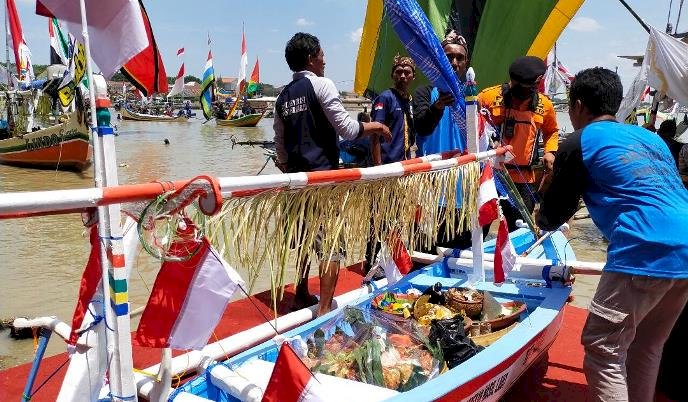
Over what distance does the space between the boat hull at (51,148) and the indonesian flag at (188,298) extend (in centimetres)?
Result: 1572

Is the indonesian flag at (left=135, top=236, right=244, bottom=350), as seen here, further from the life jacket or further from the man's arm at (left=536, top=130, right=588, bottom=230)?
the life jacket

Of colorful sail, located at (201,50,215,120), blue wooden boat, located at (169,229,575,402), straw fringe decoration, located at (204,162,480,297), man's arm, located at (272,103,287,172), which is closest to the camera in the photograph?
straw fringe decoration, located at (204,162,480,297)

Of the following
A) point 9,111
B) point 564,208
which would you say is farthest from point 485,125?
point 9,111

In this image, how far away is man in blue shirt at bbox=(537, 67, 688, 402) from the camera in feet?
7.22

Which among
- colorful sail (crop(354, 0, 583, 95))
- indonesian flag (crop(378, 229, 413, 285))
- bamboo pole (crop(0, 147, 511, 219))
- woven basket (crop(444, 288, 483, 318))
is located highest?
colorful sail (crop(354, 0, 583, 95))

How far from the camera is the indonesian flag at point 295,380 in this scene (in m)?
1.63

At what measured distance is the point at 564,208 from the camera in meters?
2.46

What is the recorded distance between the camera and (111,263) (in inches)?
57.8

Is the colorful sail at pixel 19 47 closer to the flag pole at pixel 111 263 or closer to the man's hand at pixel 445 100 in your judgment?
the man's hand at pixel 445 100

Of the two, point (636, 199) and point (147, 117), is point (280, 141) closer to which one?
point (636, 199)

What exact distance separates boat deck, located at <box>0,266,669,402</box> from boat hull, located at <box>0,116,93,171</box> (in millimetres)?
13772

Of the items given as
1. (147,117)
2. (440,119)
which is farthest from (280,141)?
(147,117)

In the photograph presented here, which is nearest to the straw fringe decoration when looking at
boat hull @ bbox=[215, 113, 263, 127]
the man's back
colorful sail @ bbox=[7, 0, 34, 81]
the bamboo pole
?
the bamboo pole

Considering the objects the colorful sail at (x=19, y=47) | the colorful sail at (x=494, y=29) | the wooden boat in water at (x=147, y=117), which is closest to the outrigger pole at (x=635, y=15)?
the colorful sail at (x=494, y=29)
